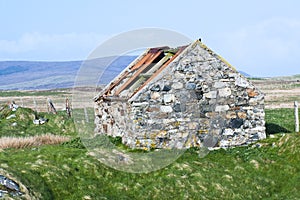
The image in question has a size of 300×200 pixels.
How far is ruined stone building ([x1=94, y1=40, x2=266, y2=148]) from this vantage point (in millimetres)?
18516

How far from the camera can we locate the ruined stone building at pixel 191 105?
18516 mm

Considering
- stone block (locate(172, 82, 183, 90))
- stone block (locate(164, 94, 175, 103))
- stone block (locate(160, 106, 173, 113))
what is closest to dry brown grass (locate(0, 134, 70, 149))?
stone block (locate(160, 106, 173, 113))

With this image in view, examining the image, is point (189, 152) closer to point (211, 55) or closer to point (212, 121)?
point (212, 121)

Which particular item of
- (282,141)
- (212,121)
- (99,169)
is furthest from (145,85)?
(282,141)

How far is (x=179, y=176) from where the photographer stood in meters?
15.8

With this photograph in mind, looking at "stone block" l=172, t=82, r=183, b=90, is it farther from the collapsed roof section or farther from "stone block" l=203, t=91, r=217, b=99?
"stone block" l=203, t=91, r=217, b=99

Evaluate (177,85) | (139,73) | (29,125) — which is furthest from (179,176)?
(29,125)

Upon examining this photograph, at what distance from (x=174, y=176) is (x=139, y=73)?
6.83 metres

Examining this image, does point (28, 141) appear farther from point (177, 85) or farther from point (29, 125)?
point (177, 85)

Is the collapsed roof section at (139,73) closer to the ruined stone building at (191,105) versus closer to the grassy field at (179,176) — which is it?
the ruined stone building at (191,105)

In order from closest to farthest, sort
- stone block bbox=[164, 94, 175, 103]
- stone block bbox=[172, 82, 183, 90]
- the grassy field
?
the grassy field
stone block bbox=[164, 94, 175, 103]
stone block bbox=[172, 82, 183, 90]

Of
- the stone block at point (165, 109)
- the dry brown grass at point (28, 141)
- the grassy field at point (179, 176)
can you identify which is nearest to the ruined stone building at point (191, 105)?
the stone block at point (165, 109)

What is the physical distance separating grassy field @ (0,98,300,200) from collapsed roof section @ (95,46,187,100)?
3.43 m

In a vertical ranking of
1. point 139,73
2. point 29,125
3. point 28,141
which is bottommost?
point 28,141
